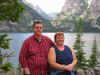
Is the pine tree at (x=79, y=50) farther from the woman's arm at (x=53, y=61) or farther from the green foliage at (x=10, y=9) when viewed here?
the green foliage at (x=10, y=9)

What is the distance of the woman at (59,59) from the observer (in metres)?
1.42

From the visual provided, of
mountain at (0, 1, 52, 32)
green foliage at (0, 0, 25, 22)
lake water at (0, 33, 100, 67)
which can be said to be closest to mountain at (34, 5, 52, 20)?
mountain at (0, 1, 52, 32)

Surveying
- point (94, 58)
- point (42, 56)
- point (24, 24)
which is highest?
point (24, 24)

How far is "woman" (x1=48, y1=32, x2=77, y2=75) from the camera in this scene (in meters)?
1.42

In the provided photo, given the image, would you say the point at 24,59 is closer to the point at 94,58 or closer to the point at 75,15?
the point at 94,58

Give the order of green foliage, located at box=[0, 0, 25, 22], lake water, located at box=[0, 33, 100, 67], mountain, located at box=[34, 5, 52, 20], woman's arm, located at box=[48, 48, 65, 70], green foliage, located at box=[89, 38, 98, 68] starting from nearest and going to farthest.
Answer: green foliage, located at box=[0, 0, 25, 22] < woman's arm, located at box=[48, 48, 65, 70] < green foliage, located at box=[89, 38, 98, 68] < lake water, located at box=[0, 33, 100, 67] < mountain, located at box=[34, 5, 52, 20]

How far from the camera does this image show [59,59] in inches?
56.3

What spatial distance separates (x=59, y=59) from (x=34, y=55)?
219 mm

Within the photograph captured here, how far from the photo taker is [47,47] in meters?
1.47

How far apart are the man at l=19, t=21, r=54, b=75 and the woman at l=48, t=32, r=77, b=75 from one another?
0.06 meters

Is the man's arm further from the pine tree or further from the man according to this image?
the pine tree

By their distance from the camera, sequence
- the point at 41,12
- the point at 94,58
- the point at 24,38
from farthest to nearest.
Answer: the point at 41,12
the point at 24,38
the point at 94,58

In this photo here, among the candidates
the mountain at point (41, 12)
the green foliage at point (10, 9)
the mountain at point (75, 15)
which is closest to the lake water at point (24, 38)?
the mountain at point (75, 15)

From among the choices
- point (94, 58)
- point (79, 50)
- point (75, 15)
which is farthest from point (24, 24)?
point (94, 58)
